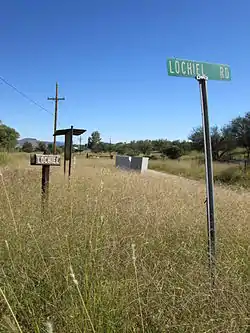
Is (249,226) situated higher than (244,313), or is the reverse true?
(249,226)

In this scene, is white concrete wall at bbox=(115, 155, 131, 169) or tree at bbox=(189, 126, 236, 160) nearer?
white concrete wall at bbox=(115, 155, 131, 169)

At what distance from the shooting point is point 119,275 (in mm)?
2344

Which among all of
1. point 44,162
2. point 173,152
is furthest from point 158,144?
point 44,162

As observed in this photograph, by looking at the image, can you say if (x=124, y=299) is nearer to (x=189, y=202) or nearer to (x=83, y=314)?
(x=83, y=314)

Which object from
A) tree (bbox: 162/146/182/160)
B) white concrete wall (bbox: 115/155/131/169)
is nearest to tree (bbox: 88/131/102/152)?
tree (bbox: 162/146/182/160)

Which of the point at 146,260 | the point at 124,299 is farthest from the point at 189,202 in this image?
the point at 124,299

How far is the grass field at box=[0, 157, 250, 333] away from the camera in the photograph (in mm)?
1926

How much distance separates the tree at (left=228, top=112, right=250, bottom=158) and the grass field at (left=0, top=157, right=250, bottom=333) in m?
36.3

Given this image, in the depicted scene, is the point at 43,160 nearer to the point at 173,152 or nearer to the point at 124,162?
the point at 124,162

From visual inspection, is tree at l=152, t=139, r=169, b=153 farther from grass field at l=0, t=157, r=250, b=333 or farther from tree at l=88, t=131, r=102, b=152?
grass field at l=0, t=157, r=250, b=333

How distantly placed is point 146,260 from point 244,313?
35.0 inches

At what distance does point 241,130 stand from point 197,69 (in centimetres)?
3939

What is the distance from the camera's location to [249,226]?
348cm

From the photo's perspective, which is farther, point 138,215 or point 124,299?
point 138,215
